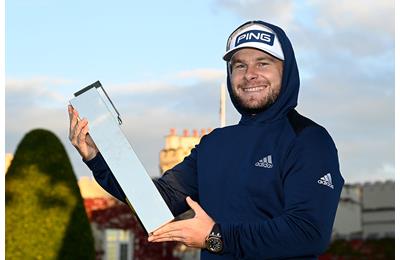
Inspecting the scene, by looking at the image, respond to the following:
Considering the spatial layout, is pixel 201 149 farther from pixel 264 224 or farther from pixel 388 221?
pixel 388 221

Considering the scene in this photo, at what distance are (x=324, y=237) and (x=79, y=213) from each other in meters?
14.1

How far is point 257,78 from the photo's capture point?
3.64 m

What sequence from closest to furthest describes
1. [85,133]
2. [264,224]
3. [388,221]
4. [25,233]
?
[264,224] < [85,133] < [25,233] < [388,221]

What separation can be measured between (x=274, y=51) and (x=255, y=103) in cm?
23

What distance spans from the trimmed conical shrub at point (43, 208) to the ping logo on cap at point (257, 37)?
1378cm

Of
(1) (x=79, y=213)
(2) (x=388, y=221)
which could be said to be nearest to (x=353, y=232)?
(2) (x=388, y=221)

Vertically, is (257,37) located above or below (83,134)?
above

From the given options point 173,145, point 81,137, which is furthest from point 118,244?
point 81,137

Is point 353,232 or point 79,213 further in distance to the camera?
point 353,232

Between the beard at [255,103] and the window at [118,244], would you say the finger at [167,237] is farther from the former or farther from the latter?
the window at [118,244]

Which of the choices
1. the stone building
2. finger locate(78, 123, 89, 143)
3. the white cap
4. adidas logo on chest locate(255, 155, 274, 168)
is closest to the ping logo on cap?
the white cap

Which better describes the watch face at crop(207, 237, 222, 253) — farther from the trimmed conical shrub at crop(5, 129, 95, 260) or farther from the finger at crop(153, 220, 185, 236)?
the trimmed conical shrub at crop(5, 129, 95, 260)

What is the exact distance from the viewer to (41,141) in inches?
682

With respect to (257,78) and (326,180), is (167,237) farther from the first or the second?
(257,78)
